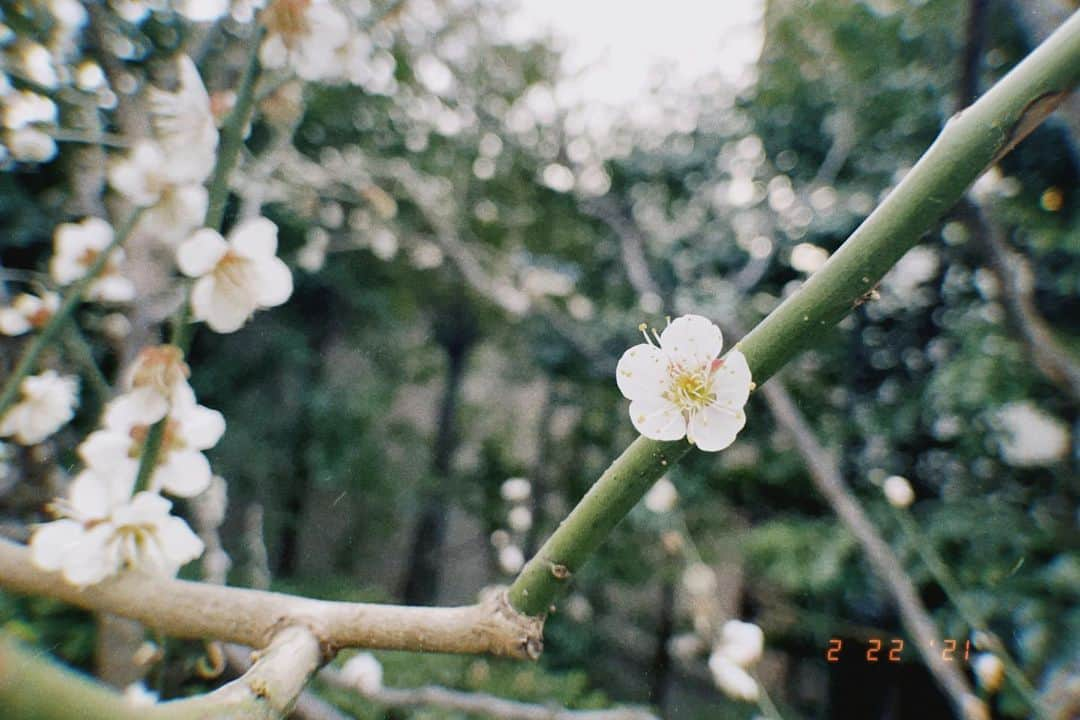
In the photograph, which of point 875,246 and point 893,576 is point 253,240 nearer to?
point 875,246

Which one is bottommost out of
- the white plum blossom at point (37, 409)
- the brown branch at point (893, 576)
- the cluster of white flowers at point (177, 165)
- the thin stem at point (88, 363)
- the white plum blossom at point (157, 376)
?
the thin stem at point (88, 363)

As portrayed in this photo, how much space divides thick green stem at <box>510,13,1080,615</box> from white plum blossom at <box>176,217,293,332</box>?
23cm

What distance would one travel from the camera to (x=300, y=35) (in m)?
0.41

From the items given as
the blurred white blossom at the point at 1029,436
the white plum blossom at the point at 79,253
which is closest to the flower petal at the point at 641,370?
the white plum blossom at the point at 79,253

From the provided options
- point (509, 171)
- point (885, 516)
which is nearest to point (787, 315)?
point (885, 516)

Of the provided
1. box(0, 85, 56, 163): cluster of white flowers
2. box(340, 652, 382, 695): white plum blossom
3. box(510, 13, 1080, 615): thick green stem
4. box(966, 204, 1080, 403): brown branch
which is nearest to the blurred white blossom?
box(966, 204, 1080, 403): brown branch

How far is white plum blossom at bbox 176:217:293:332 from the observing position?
361mm

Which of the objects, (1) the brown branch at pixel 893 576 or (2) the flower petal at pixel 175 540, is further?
(1) the brown branch at pixel 893 576

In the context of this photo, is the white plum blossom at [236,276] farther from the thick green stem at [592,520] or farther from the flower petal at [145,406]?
the thick green stem at [592,520]

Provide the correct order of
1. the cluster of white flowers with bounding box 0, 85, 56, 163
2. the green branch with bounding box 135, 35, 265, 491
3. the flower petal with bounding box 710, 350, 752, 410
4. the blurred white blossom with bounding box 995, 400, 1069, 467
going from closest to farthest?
the flower petal with bounding box 710, 350, 752, 410
the green branch with bounding box 135, 35, 265, 491
the cluster of white flowers with bounding box 0, 85, 56, 163
the blurred white blossom with bounding box 995, 400, 1069, 467

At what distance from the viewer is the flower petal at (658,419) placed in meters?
0.23

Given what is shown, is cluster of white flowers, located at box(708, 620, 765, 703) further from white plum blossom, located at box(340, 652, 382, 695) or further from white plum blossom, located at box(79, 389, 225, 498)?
white plum blossom, located at box(79, 389, 225, 498)

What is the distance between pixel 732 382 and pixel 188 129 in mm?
356

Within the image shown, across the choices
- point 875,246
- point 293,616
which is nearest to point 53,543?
point 293,616
